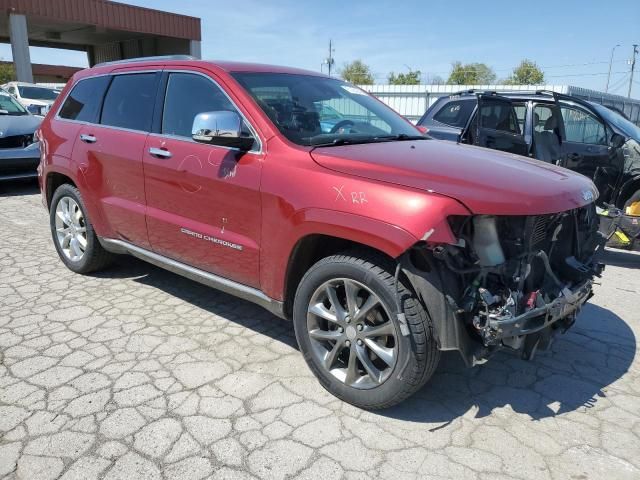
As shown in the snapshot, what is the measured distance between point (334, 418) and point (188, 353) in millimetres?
1182

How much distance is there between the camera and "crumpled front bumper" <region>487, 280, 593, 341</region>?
2430 mm

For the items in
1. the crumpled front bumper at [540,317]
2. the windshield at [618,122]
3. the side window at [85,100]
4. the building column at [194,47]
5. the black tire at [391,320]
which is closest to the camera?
the crumpled front bumper at [540,317]

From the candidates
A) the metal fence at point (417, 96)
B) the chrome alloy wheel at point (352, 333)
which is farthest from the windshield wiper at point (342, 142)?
the metal fence at point (417, 96)

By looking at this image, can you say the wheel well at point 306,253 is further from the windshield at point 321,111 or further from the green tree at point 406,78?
the green tree at point 406,78

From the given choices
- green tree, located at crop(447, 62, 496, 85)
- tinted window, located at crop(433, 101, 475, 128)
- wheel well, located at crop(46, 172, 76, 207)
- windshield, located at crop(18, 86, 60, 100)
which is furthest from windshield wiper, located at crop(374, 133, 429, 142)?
green tree, located at crop(447, 62, 496, 85)

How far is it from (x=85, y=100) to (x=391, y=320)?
11.8 ft

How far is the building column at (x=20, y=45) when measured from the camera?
23.3 m

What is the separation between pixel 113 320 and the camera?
13.0 ft

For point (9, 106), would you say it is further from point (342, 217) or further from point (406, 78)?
point (406, 78)

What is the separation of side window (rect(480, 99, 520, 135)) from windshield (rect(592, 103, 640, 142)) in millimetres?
1002

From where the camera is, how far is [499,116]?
23.1 feet

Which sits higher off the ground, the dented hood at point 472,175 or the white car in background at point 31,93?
the white car in background at point 31,93

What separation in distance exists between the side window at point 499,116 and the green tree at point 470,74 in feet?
221

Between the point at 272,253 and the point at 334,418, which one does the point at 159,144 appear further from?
the point at 334,418
